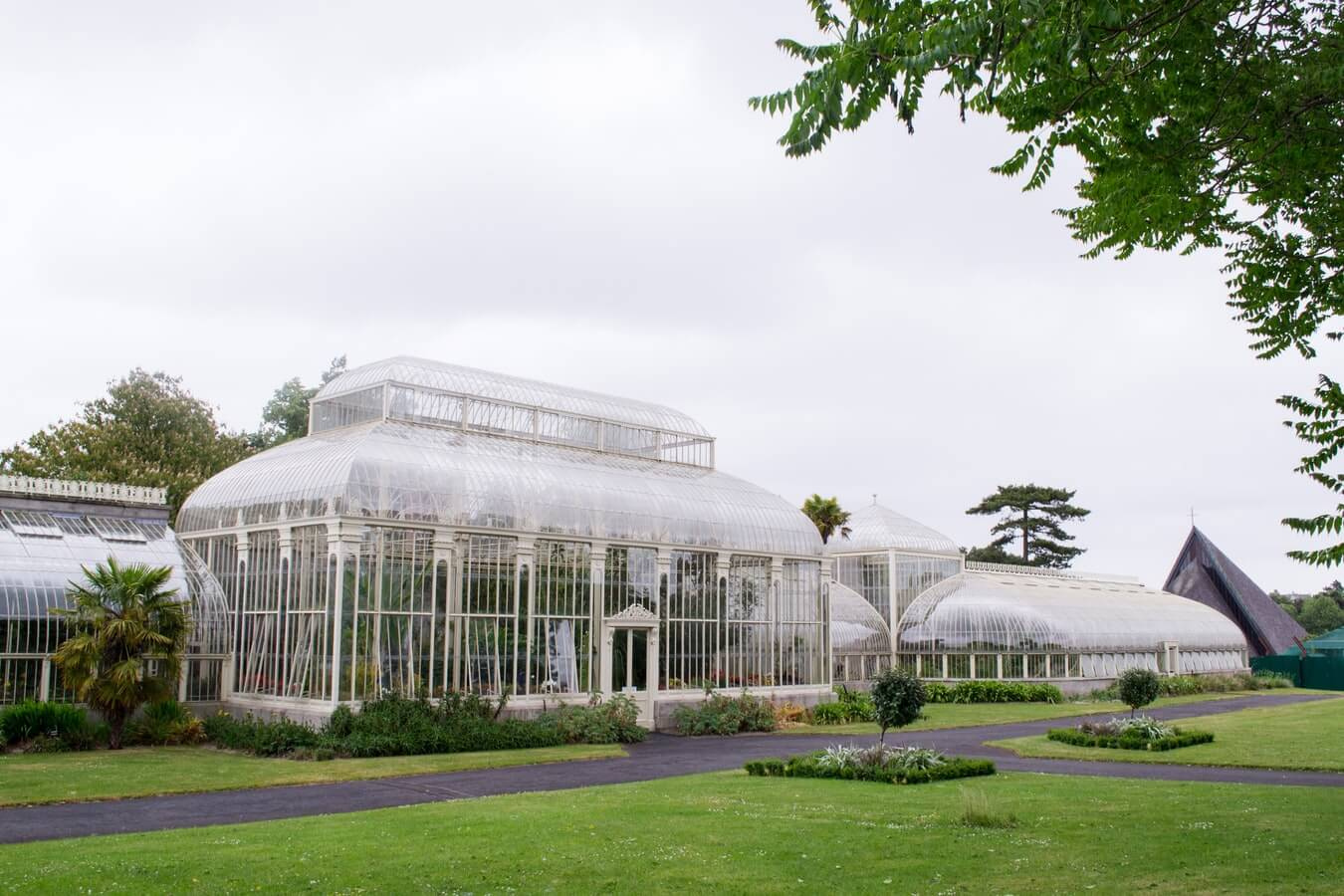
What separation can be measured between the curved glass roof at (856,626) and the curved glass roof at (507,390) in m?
13.9

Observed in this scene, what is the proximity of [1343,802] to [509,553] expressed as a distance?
1930 cm

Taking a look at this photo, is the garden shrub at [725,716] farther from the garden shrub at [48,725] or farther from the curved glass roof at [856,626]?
the curved glass roof at [856,626]

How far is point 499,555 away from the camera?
95.8ft

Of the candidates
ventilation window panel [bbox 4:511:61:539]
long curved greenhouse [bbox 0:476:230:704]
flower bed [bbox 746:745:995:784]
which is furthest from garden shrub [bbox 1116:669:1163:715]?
ventilation window panel [bbox 4:511:61:539]

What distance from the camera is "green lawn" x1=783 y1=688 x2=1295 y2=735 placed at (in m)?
32.9

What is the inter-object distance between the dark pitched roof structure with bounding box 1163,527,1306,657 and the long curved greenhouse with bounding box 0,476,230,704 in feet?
213

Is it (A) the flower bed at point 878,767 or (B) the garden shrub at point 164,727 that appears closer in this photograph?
(A) the flower bed at point 878,767

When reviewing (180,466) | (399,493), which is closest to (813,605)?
(399,493)

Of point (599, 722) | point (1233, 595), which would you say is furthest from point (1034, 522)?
point (599, 722)

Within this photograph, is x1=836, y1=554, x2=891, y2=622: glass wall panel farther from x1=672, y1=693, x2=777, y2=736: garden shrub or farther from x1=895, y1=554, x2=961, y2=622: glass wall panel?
x1=672, y1=693, x2=777, y2=736: garden shrub

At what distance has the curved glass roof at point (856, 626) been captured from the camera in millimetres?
49031

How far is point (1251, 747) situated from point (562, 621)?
1723 cm

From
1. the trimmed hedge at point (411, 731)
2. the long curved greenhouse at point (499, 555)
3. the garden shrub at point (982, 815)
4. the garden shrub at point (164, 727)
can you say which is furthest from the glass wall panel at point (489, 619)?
the garden shrub at point (982, 815)

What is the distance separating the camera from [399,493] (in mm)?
27531
